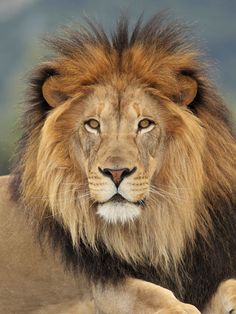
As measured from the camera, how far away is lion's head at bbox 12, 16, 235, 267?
18.4 feet

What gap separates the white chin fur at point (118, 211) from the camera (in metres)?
5.41

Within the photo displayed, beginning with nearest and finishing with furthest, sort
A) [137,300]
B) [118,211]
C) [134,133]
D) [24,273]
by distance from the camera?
[118,211] < [134,133] < [137,300] < [24,273]

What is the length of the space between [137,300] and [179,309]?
0.35 meters

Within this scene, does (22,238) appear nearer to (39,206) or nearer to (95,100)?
(39,206)

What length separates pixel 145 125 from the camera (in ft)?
18.3

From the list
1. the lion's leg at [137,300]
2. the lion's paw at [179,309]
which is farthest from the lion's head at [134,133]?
the lion's paw at [179,309]

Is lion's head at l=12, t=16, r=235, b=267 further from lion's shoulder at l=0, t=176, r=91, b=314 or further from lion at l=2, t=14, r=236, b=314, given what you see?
lion's shoulder at l=0, t=176, r=91, b=314

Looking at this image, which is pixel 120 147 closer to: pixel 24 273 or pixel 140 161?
pixel 140 161

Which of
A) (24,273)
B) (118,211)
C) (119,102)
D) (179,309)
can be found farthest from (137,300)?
(24,273)

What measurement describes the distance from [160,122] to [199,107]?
0.83ft

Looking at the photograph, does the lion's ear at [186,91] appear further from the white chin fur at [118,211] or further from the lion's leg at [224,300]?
the lion's leg at [224,300]

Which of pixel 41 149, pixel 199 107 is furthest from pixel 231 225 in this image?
pixel 41 149

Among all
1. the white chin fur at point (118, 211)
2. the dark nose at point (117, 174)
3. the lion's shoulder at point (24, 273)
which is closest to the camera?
the dark nose at point (117, 174)

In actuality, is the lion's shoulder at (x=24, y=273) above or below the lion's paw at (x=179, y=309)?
below
